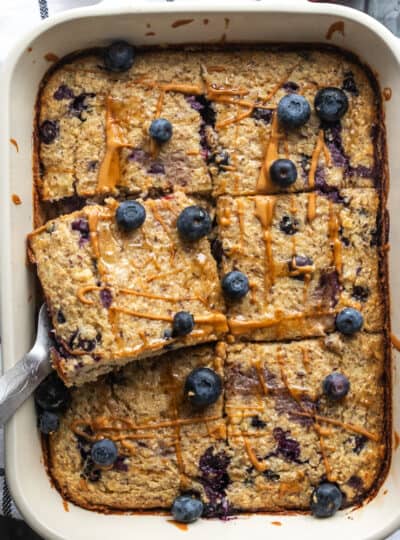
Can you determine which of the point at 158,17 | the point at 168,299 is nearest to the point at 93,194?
the point at 168,299

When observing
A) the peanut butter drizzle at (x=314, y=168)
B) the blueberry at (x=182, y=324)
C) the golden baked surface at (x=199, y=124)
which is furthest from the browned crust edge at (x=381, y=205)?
the blueberry at (x=182, y=324)

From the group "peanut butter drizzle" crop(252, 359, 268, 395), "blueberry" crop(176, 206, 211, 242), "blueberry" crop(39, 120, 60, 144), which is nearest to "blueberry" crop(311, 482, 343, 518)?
"peanut butter drizzle" crop(252, 359, 268, 395)

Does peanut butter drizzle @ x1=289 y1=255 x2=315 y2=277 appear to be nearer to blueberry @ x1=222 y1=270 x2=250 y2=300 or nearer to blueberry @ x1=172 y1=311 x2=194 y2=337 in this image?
blueberry @ x1=222 y1=270 x2=250 y2=300

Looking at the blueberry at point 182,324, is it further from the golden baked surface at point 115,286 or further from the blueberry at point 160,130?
the blueberry at point 160,130

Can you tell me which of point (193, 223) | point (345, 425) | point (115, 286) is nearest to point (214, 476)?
point (345, 425)

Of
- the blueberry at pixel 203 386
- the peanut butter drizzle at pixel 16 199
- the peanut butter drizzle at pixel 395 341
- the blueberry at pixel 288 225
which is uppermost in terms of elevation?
the peanut butter drizzle at pixel 16 199

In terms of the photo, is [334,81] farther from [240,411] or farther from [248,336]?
[240,411]
